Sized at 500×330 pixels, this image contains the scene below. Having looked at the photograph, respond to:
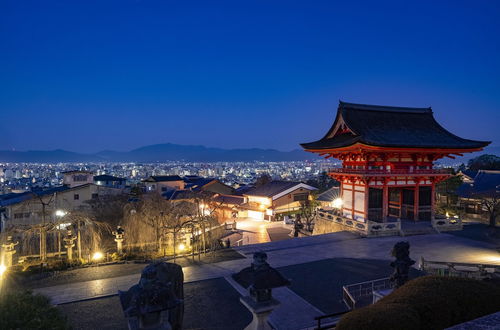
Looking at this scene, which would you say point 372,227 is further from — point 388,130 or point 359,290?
point 359,290

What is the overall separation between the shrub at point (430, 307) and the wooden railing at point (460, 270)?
21.1ft

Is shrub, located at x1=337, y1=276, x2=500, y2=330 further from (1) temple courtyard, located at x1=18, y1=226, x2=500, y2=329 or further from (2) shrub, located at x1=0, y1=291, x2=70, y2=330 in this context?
(2) shrub, located at x1=0, y1=291, x2=70, y2=330

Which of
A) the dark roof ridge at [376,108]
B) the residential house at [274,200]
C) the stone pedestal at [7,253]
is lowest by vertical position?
the residential house at [274,200]

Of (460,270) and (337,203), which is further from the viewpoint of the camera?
(337,203)

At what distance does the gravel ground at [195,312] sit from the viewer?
9.25 metres

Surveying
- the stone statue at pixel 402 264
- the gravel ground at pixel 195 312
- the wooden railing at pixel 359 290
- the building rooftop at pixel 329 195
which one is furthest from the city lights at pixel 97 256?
the building rooftop at pixel 329 195

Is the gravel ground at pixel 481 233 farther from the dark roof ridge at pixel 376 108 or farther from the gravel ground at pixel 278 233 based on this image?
the gravel ground at pixel 278 233

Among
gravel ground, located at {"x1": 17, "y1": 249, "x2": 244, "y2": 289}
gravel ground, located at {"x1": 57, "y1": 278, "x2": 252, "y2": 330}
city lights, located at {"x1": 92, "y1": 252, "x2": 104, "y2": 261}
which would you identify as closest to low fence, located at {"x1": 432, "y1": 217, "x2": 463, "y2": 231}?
gravel ground, located at {"x1": 17, "y1": 249, "x2": 244, "y2": 289}

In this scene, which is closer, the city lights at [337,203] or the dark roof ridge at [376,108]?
the dark roof ridge at [376,108]

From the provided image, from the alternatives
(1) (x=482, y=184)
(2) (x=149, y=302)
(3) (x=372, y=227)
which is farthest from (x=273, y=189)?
(2) (x=149, y=302)

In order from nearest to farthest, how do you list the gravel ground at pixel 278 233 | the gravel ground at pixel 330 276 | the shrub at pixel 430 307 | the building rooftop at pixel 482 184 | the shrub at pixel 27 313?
1. the shrub at pixel 27 313
2. the shrub at pixel 430 307
3. the gravel ground at pixel 330 276
4. the gravel ground at pixel 278 233
5. the building rooftop at pixel 482 184

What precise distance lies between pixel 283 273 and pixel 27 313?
10.7m

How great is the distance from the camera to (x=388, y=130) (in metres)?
24.5

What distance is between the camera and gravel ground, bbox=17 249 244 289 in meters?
12.9
